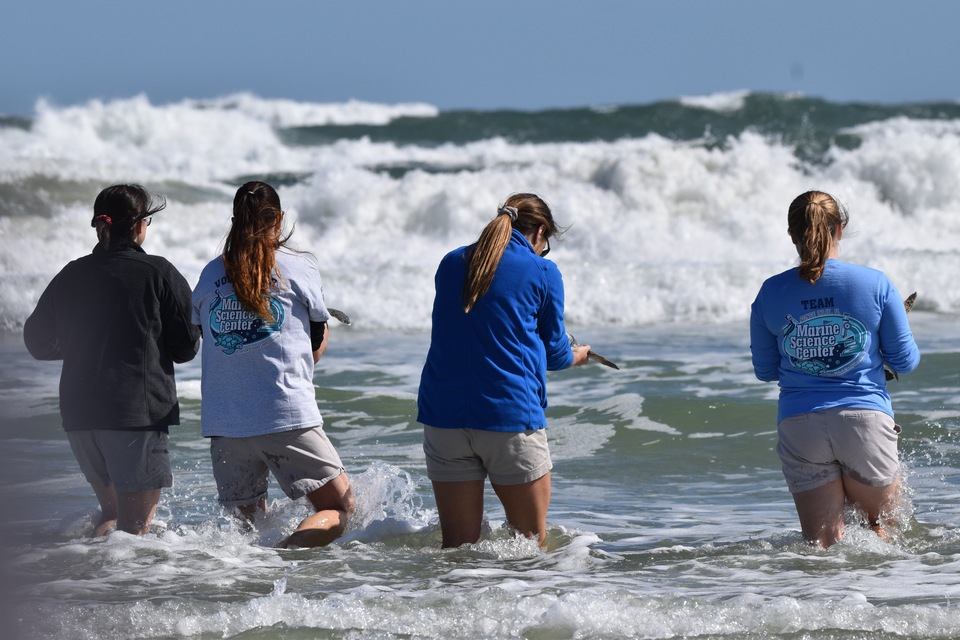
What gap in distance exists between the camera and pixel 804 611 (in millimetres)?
4133

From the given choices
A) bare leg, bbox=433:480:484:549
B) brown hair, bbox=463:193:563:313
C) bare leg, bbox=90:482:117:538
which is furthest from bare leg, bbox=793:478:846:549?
bare leg, bbox=90:482:117:538

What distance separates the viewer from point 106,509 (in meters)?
5.12

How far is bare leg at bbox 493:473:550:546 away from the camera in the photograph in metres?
4.75

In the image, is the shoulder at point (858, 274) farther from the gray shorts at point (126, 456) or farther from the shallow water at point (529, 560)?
the gray shorts at point (126, 456)

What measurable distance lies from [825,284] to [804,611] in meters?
1.27

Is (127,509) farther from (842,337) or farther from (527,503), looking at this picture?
(842,337)

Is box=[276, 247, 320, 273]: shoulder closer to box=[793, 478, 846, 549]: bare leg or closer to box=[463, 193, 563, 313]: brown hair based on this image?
box=[463, 193, 563, 313]: brown hair

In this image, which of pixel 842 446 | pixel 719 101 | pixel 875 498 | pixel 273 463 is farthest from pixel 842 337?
pixel 719 101

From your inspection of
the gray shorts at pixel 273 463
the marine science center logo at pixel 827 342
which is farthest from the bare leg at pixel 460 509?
the marine science center logo at pixel 827 342

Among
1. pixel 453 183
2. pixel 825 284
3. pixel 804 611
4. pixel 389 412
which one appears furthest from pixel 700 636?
pixel 453 183

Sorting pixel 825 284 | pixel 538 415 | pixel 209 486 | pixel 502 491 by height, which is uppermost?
pixel 825 284

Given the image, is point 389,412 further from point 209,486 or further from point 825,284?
point 825,284

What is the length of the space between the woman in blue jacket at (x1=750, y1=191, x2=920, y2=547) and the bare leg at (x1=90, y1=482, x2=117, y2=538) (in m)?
2.69

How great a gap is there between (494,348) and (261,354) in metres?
0.88
